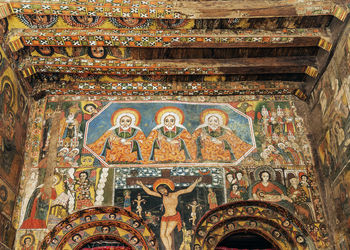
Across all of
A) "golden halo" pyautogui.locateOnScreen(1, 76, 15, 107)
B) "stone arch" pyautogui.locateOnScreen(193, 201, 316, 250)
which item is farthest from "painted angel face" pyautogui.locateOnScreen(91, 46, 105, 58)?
"stone arch" pyautogui.locateOnScreen(193, 201, 316, 250)

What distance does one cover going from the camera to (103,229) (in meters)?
8.32

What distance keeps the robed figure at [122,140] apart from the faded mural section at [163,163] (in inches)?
0.9

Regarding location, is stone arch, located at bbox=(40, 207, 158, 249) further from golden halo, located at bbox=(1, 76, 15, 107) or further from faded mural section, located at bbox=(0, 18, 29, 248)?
golden halo, located at bbox=(1, 76, 15, 107)

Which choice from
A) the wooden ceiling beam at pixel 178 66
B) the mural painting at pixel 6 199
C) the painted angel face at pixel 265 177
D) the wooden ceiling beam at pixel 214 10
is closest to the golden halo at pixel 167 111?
the wooden ceiling beam at pixel 178 66

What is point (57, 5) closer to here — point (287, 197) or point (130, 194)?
point (130, 194)

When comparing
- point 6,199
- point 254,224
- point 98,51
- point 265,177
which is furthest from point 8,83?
point 254,224

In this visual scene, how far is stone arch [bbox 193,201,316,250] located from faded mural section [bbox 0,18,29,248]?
3.59m

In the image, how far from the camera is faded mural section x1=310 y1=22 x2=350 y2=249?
7836 mm

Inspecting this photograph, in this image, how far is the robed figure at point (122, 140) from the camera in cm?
897

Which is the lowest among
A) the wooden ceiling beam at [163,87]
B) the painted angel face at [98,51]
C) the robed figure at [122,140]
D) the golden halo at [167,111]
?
the robed figure at [122,140]

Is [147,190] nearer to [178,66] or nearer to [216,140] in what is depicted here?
[216,140]

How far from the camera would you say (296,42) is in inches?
351

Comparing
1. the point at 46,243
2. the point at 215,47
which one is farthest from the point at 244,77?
the point at 46,243

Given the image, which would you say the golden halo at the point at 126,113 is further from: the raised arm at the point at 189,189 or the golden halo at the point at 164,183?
the raised arm at the point at 189,189
